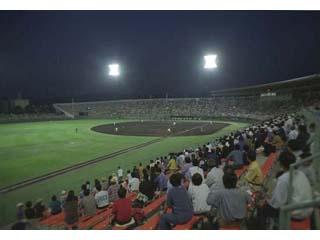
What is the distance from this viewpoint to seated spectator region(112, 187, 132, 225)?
627 cm

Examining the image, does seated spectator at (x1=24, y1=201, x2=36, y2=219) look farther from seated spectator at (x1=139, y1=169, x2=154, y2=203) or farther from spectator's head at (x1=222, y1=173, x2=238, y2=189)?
spectator's head at (x1=222, y1=173, x2=238, y2=189)

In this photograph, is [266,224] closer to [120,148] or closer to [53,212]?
[53,212]

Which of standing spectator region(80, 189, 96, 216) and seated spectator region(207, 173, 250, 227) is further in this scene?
standing spectator region(80, 189, 96, 216)

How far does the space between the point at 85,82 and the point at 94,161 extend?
A: 64.1 metres

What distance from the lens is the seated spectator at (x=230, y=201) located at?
496 centimetres

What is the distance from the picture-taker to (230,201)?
4949 mm

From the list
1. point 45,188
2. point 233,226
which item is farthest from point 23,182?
point 233,226

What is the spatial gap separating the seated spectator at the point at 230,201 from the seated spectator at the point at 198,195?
0.65 meters

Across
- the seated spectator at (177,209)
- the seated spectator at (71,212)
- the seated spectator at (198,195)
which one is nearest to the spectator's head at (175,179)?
the seated spectator at (177,209)

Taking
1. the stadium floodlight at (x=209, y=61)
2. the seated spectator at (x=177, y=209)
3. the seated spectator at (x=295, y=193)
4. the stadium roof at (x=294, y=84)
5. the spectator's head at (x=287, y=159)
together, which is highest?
the stadium floodlight at (x=209, y=61)

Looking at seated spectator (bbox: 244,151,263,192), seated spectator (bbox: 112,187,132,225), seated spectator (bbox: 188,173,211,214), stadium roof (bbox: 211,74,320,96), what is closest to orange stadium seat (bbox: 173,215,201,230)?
seated spectator (bbox: 188,173,211,214)

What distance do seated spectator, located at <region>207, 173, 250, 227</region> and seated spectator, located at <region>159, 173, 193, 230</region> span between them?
0.50 metres

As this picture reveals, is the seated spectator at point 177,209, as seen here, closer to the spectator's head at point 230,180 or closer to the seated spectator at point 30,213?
the spectator's head at point 230,180

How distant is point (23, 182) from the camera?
47.4 ft
